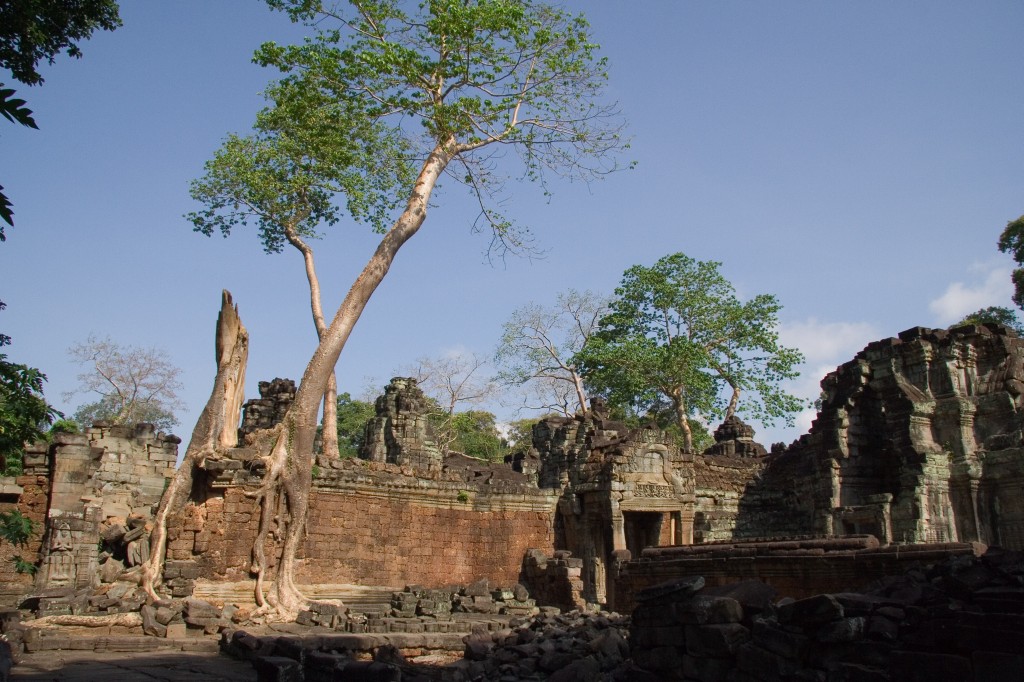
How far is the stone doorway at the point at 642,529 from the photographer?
16.6m

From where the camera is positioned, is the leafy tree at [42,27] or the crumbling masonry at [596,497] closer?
the leafy tree at [42,27]

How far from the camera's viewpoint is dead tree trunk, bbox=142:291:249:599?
12.2 m

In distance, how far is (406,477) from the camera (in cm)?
1502

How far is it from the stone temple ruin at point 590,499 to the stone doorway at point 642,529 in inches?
2.0

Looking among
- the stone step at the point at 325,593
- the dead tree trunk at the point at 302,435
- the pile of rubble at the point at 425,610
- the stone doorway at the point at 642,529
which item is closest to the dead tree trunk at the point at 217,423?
the stone step at the point at 325,593

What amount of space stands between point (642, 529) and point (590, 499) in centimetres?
150

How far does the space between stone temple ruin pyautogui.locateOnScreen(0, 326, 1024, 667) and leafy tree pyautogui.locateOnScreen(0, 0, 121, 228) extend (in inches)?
268

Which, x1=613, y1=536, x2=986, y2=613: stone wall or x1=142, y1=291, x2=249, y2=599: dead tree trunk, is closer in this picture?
x1=613, y1=536, x2=986, y2=613: stone wall

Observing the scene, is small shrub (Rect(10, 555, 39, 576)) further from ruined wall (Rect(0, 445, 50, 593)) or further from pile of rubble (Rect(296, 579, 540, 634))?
pile of rubble (Rect(296, 579, 540, 634))

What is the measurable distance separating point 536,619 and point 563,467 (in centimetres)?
605

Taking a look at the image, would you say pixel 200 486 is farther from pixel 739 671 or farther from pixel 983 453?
pixel 983 453

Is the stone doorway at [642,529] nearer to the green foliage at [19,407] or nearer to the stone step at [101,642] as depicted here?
the stone step at [101,642]

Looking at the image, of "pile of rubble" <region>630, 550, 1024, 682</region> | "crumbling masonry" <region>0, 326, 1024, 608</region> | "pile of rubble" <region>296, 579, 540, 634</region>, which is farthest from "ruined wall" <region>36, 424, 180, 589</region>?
"pile of rubble" <region>630, 550, 1024, 682</region>

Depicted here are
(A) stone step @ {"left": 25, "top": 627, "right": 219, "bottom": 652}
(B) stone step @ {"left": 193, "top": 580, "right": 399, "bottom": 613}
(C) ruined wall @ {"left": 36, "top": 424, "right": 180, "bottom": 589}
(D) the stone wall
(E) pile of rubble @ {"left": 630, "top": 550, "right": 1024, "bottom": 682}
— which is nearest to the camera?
(E) pile of rubble @ {"left": 630, "top": 550, "right": 1024, "bottom": 682}
